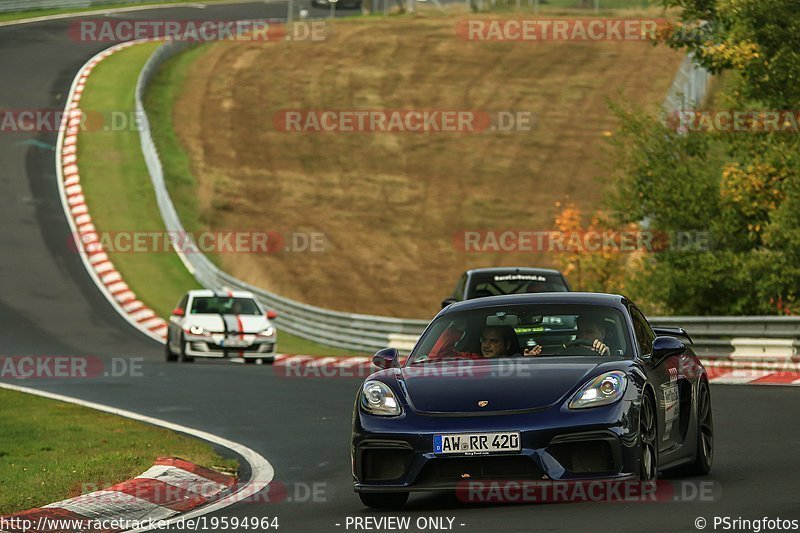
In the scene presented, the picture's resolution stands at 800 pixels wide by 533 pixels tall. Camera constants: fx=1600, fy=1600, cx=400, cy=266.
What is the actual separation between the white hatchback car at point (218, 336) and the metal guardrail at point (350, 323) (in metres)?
2.55

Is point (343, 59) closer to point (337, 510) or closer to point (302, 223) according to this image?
point (302, 223)

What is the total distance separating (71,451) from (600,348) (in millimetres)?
5397

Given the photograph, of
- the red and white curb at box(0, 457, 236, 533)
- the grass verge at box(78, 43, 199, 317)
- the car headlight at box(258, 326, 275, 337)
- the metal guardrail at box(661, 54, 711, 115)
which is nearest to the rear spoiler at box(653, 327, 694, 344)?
the red and white curb at box(0, 457, 236, 533)

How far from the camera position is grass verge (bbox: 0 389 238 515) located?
11.3 m

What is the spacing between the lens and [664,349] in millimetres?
10484

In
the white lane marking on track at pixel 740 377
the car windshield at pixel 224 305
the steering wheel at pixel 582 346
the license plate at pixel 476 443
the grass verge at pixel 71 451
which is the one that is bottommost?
the car windshield at pixel 224 305

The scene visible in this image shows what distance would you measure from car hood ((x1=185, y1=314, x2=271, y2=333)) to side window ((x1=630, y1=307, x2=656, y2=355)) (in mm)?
17425

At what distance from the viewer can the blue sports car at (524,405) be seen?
931 centimetres

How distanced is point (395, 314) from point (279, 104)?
21487mm

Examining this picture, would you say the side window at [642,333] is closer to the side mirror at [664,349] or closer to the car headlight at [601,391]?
the side mirror at [664,349]

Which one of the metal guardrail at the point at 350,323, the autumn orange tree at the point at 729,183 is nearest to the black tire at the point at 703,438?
the metal guardrail at the point at 350,323

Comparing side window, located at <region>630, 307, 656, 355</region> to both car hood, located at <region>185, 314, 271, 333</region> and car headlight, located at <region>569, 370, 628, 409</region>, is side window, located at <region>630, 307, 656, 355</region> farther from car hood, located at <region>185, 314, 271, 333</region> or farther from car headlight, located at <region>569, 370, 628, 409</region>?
car hood, located at <region>185, 314, 271, 333</region>

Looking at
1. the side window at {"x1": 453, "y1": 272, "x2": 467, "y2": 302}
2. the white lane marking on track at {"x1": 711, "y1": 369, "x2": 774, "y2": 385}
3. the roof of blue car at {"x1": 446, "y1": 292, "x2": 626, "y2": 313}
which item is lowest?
the white lane marking on track at {"x1": 711, "y1": 369, "x2": 774, "y2": 385}

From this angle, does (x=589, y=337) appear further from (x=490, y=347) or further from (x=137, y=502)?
(x=137, y=502)
